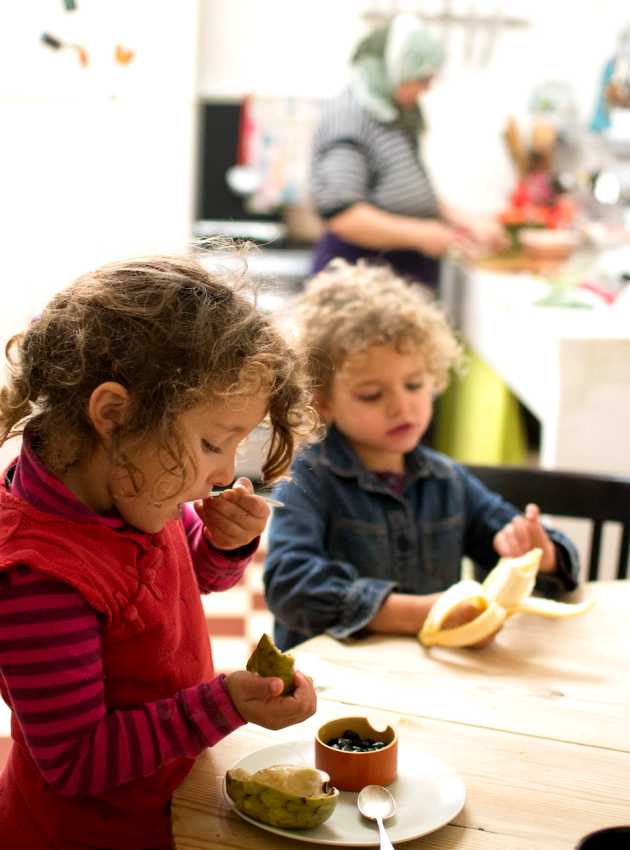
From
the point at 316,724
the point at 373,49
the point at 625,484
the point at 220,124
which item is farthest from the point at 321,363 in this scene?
the point at 220,124

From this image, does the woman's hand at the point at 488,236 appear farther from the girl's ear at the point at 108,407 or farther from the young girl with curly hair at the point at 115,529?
the girl's ear at the point at 108,407

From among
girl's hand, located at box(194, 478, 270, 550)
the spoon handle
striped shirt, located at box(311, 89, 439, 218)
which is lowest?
the spoon handle

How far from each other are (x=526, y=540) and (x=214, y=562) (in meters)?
0.47

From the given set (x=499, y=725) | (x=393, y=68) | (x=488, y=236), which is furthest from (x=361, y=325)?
(x=488, y=236)

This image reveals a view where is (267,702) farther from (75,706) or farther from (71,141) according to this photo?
(71,141)

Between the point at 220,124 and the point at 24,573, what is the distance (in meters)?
3.81

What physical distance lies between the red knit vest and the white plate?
147mm

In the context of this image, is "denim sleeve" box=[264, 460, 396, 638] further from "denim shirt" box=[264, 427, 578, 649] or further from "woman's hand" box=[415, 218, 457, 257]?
"woman's hand" box=[415, 218, 457, 257]

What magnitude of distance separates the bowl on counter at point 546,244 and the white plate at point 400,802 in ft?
9.53

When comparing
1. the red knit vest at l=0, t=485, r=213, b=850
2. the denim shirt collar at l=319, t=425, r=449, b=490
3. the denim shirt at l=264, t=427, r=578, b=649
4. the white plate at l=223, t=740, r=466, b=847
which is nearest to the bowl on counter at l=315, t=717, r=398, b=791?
the white plate at l=223, t=740, r=466, b=847

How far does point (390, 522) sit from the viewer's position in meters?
1.65

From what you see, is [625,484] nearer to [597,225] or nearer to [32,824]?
[32,824]

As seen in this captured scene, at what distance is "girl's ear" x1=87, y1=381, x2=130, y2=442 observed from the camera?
94 cm

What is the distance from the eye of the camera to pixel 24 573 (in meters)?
0.92
